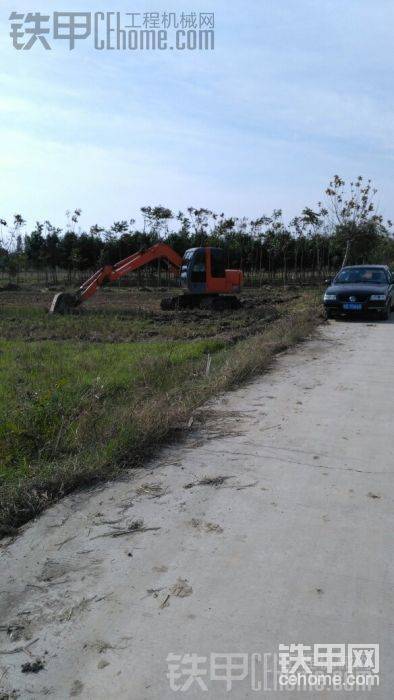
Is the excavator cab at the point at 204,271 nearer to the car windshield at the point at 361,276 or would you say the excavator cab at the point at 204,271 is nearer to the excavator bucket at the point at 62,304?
the excavator bucket at the point at 62,304

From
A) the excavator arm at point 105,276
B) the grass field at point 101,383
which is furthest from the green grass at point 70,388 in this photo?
the excavator arm at point 105,276

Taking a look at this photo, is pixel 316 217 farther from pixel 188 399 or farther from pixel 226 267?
pixel 188 399

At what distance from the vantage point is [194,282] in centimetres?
1984

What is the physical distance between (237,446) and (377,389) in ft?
10.1

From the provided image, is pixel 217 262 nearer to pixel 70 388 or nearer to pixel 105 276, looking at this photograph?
pixel 105 276

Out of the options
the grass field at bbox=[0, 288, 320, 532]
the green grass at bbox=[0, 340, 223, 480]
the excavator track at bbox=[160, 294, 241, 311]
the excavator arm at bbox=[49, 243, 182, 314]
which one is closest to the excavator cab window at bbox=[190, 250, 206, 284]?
the excavator track at bbox=[160, 294, 241, 311]

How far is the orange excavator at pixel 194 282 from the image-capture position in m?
19.7

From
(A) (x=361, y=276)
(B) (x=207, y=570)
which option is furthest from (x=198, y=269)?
(B) (x=207, y=570)

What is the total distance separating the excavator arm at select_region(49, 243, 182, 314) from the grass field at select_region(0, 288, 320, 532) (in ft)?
3.69

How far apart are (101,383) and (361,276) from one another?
1059cm

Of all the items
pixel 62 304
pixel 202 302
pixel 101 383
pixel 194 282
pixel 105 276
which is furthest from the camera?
pixel 202 302

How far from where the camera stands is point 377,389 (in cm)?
774

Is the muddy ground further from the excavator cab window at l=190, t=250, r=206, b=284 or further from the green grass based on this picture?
the green grass

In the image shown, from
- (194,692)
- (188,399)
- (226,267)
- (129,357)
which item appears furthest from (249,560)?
(226,267)
